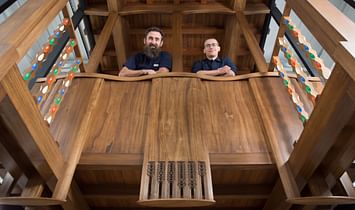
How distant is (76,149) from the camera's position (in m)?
1.98

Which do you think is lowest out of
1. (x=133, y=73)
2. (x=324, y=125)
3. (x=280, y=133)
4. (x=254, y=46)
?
(x=324, y=125)

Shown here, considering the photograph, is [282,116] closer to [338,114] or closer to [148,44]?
[338,114]

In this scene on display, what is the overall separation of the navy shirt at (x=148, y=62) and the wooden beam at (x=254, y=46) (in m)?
0.88

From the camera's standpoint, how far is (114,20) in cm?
415

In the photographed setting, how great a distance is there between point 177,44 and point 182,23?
993mm

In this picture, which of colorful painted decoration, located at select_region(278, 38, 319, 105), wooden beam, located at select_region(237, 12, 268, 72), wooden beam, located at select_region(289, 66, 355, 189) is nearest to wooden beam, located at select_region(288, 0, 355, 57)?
wooden beam, located at select_region(289, 66, 355, 189)

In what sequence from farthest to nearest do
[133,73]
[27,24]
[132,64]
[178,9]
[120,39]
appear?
[120,39], [178,9], [132,64], [133,73], [27,24]

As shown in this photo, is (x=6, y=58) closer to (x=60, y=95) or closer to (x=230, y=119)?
(x=60, y=95)

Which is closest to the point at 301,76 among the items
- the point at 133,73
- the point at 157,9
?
the point at 133,73

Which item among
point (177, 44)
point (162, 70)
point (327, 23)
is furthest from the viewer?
point (177, 44)

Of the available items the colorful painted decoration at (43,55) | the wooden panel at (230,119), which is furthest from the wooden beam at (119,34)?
the wooden panel at (230,119)

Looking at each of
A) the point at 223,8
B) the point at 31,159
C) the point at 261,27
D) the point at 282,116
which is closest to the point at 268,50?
the point at 261,27

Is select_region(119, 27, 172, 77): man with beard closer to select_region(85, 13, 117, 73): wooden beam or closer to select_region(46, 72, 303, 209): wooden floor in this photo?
select_region(85, 13, 117, 73): wooden beam

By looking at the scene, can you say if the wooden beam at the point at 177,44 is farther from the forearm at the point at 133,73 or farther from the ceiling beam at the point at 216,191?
the ceiling beam at the point at 216,191
